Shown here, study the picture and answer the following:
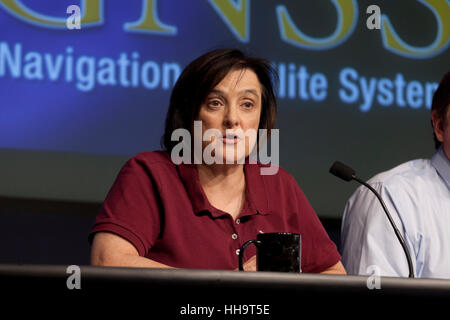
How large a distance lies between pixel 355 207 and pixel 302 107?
48.7 inches

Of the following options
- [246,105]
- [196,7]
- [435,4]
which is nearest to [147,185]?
[246,105]

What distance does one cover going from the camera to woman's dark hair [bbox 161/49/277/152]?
2123 millimetres

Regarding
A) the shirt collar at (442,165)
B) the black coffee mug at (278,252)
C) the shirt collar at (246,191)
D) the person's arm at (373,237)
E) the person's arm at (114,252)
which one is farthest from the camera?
the shirt collar at (442,165)

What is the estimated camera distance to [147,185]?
6.62ft

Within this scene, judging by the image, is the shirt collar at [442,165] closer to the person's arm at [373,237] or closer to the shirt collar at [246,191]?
the person's arm at [373,237]

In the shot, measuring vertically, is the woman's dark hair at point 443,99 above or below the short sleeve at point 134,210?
above

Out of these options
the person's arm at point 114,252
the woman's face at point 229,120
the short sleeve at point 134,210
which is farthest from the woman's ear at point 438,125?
the person's arm at point 114,252

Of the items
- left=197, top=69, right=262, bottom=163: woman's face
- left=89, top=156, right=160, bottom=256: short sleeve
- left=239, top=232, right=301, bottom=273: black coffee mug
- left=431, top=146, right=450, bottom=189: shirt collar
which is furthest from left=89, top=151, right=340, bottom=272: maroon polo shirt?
left=431, top=146, right=450, bottom=189: shirt collar

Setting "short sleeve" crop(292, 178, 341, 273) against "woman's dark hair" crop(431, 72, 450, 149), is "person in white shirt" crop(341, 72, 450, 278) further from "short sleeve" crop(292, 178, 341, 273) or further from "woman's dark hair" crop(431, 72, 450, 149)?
"short sleeve" crop(292, 178, 341, 273)

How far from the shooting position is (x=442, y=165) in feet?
8.21

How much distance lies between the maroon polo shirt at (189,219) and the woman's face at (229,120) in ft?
0.33

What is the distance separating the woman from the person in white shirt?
0.20m

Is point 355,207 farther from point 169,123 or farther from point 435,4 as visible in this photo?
point 435,4

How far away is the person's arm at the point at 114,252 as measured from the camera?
1.79 metres
